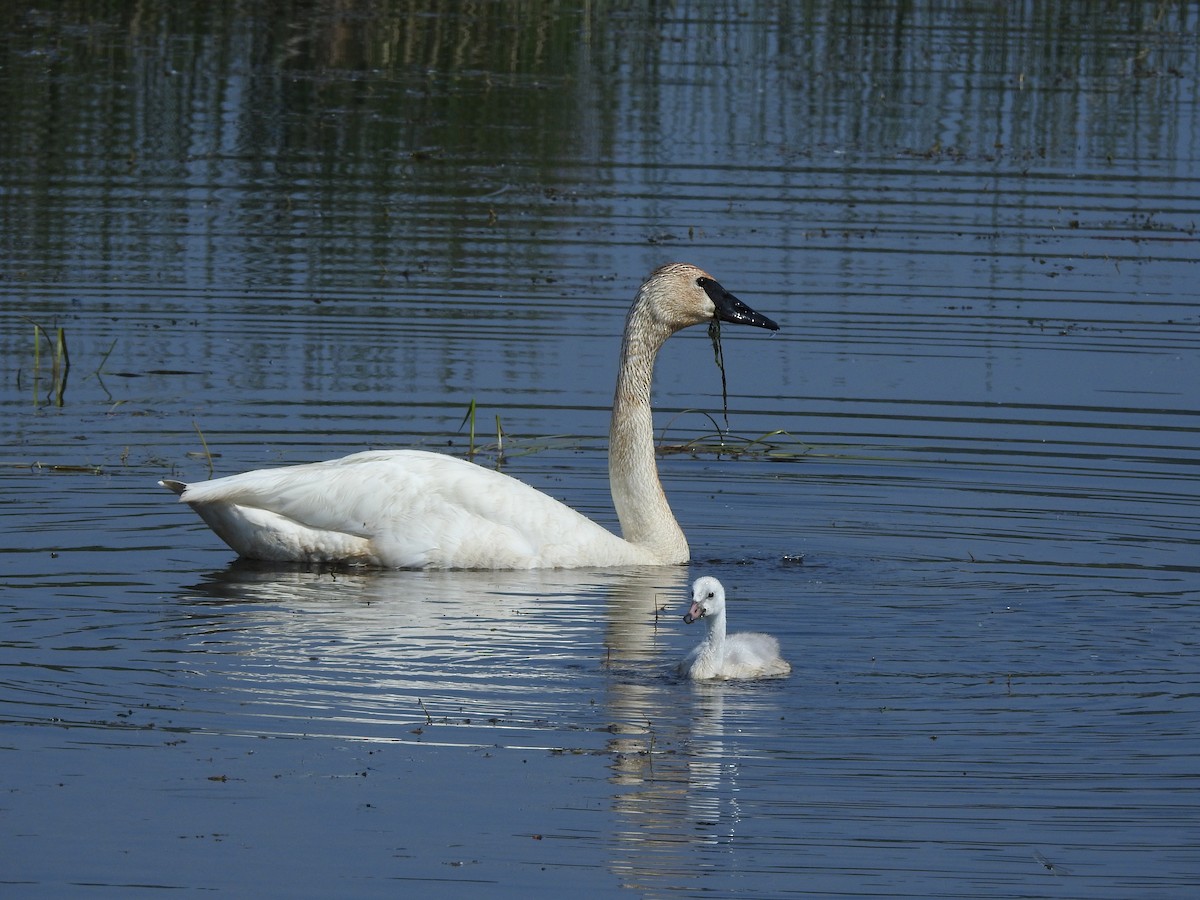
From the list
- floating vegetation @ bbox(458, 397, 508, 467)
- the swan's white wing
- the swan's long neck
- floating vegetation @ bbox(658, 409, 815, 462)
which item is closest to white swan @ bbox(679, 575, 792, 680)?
the swan's white wing

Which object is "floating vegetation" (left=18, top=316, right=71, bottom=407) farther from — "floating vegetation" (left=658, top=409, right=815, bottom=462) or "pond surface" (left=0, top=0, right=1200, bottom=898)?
"floating vegetation" (left=658, top=409, right=815, bottom=462)

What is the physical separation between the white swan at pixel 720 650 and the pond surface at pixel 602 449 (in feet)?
0.47

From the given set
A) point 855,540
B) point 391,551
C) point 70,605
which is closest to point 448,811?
point 70,605

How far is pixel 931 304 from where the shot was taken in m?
17.1

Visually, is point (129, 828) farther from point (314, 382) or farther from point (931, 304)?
point (931, 304)

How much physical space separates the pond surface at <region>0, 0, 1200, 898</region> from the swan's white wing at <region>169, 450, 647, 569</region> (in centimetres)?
20

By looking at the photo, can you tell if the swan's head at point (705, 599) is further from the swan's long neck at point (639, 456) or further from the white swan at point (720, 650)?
the swan's long neck at point (639, 456)

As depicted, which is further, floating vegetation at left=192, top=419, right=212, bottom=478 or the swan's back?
floating vegetation at left=192, top=419, right=212, bottom=478

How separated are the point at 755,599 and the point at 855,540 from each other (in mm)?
1309

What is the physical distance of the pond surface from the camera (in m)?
6.96

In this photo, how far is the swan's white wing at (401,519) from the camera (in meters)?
10.5

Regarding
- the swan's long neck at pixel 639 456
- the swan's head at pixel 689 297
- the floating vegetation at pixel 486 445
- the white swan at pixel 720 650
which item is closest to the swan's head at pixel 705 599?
the white swan at pixel 720 650

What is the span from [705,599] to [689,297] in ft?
10.2

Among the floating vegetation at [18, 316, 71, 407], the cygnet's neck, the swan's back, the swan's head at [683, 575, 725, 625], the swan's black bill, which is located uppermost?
the swan's black bill
